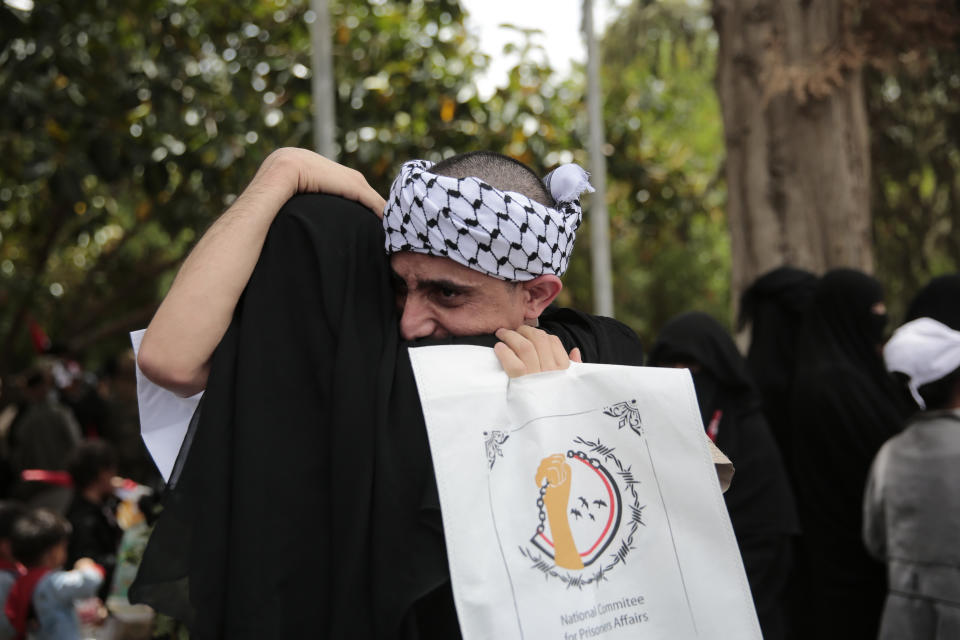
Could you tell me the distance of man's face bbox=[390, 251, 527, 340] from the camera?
1.70 metres

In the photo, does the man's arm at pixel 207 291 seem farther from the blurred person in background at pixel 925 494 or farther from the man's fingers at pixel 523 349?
the blurred person in background at pixel 925 494

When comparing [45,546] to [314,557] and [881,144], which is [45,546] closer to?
[314,557]

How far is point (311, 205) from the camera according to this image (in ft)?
5.89

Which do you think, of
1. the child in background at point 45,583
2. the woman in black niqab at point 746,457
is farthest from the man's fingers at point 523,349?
the child in background at point 45,583

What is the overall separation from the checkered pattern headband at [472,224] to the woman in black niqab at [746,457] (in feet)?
8.17

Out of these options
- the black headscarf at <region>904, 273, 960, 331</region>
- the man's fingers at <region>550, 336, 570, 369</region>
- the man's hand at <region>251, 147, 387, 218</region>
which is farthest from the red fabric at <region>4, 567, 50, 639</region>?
the black headscarf at <region>904, 273, 960, 331</region>

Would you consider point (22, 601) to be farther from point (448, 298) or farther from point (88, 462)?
point (448, 298)

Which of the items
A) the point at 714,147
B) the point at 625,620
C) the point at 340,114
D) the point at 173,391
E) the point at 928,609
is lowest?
the point at 928,609

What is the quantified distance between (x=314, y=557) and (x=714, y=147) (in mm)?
21244

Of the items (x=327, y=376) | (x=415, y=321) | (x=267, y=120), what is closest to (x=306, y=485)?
(x=327, y=376)

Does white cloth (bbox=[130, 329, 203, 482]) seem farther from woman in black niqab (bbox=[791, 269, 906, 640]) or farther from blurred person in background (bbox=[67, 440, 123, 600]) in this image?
woman in black niqab (bbox=[791, 269, 906, 640])

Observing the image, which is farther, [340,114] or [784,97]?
[340,114]

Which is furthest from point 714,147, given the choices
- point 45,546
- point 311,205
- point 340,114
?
point 311,205

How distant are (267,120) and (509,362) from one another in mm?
5427
